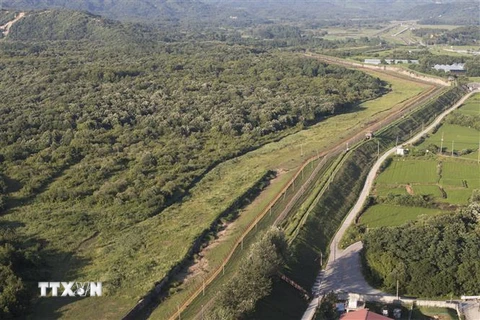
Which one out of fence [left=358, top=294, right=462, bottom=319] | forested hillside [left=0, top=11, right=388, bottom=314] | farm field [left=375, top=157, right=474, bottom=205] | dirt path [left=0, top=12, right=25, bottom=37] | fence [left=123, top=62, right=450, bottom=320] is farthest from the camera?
dirt path [left=0, top=12, right=25, bottom=37]

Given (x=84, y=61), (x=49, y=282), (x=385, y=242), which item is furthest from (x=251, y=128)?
(x=84, y=61)

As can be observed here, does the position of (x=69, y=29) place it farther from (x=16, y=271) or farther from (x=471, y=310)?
(x=471, y=310)

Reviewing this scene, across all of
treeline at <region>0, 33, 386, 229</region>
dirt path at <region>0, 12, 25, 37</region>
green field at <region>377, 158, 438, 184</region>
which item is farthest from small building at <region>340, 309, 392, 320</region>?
dirt path at <region>0, 12, 25, 37</region>

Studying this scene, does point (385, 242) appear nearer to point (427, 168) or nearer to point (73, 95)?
point (427, 168)

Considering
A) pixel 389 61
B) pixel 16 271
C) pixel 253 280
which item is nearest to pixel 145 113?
pixel 16 271

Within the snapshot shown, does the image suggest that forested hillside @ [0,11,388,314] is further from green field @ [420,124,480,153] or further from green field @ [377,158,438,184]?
green field @ [420,124,480,153]

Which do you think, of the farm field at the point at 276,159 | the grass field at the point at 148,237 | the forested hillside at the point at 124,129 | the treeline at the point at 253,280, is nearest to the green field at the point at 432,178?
the farm field at the point at 276,159
